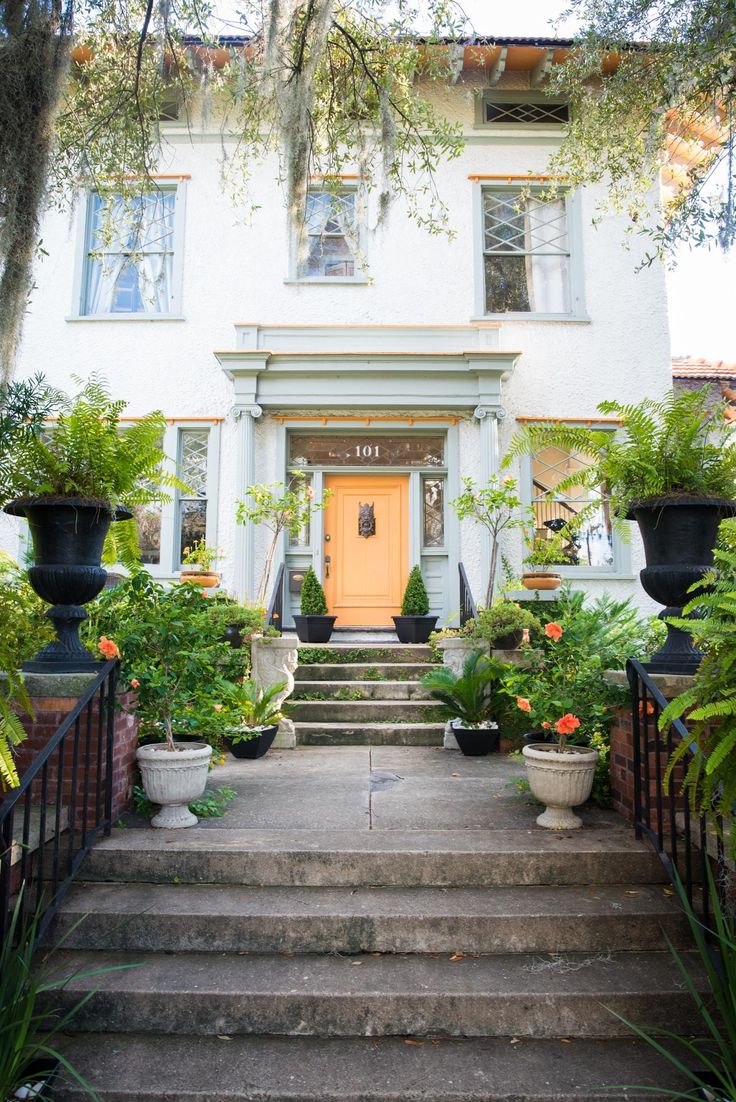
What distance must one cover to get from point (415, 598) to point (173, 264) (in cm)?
523

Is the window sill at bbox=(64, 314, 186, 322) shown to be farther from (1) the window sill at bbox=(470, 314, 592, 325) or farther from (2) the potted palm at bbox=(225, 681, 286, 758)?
(2) the potted palm at bbox=(225, 681, 286, 758)

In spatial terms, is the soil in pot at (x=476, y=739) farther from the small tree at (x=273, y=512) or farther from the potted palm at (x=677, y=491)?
the small tree at (x=273, y=512)

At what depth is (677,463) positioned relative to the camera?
11.6ft

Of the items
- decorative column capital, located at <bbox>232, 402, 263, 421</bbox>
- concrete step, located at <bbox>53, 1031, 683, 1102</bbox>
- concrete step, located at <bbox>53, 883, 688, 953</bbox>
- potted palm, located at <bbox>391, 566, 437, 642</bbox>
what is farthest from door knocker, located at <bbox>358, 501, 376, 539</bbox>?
concrete step, located at <bbox>53, 1031, 683, 1102</bbox>

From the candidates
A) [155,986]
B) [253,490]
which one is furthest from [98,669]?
[253,490]

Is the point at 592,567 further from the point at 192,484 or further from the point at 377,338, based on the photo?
the point at 192,484

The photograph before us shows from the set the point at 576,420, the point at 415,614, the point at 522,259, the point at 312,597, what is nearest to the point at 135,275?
the point at 312,597

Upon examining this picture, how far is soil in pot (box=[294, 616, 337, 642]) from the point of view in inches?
290

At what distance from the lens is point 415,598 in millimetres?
7758

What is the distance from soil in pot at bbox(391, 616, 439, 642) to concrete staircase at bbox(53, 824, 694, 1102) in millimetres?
4174

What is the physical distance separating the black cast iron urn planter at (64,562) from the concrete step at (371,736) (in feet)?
8.20

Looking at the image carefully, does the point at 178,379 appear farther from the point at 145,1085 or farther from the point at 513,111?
the point at 145,1085

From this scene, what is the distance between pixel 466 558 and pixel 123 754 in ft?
17.4

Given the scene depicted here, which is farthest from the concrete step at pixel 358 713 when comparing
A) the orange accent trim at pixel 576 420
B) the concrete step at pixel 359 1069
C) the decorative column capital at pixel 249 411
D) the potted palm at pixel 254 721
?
the orange accent trim at pixel 576 420
